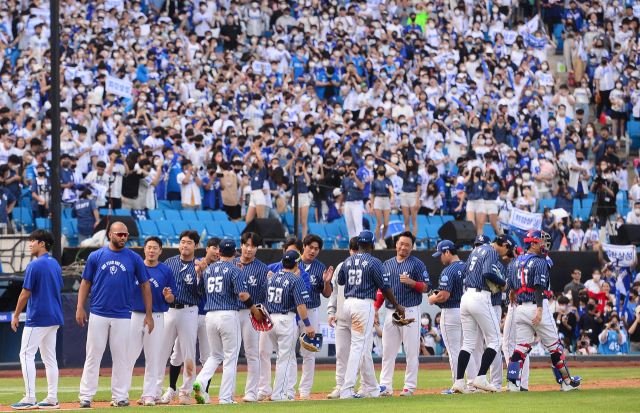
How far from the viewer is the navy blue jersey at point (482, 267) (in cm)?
1306

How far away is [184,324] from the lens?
41.9 feet

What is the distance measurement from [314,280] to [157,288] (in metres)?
2.32

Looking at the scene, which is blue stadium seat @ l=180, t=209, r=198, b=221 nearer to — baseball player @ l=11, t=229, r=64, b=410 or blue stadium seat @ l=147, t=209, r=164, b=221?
blue stadium seat @ l=147, t=209, r=164, b=221

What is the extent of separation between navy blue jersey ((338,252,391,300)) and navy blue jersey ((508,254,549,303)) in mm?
1892

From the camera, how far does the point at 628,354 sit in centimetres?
2228

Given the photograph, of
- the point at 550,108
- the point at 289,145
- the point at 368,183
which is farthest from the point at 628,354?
the point at 550,108

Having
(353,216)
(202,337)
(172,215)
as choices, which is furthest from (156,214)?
(202,337)

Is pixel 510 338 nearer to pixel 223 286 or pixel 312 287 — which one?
pixel 312 287

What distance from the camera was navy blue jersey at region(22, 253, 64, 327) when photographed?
37.7 ft

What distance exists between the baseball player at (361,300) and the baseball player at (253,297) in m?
1.12

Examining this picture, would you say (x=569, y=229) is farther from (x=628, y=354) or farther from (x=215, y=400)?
(x=215, y=400)

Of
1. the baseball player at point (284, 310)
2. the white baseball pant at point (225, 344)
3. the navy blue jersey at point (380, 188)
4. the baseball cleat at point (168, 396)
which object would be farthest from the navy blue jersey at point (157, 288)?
the navy blue jersey at point (380, 188)

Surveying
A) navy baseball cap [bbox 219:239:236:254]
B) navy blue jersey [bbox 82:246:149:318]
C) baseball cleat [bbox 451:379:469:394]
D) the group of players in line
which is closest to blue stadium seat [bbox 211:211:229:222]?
the group of players in line

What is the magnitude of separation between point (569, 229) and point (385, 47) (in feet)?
31.5
